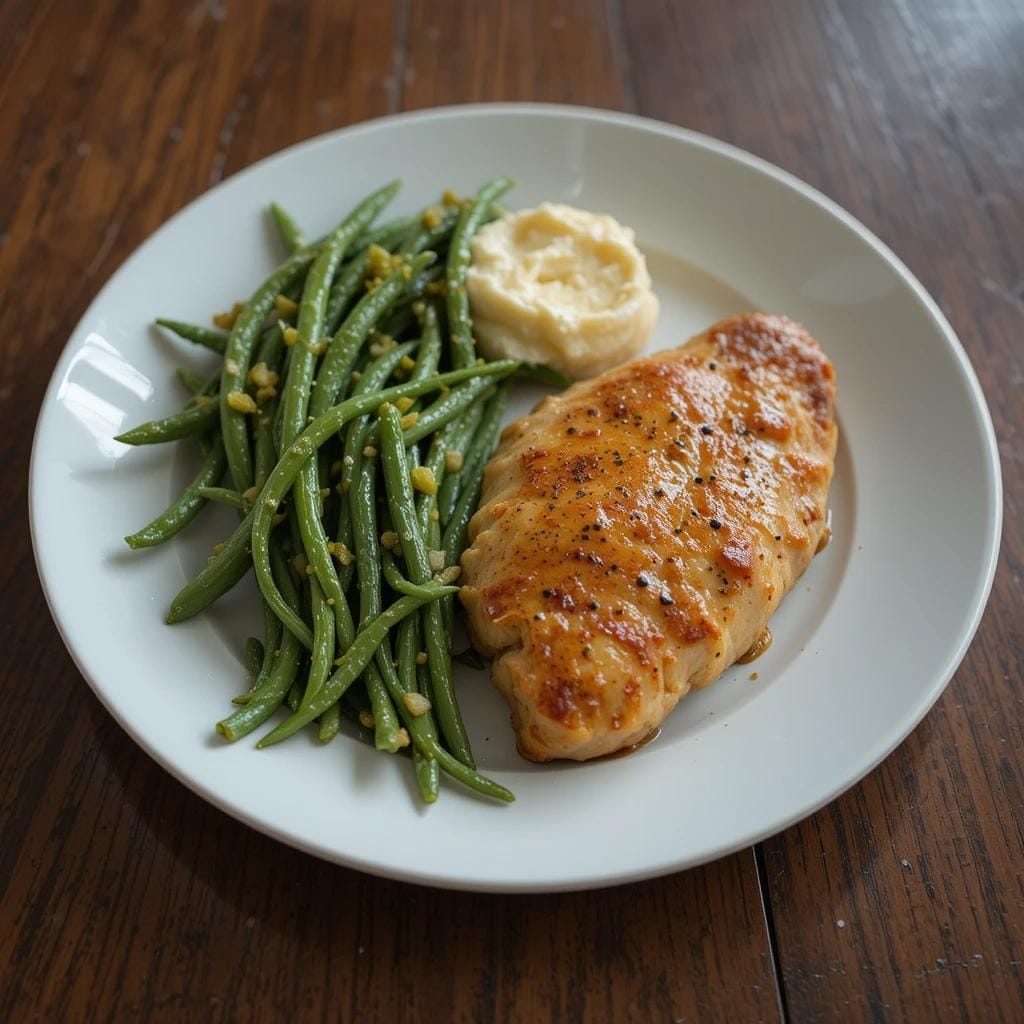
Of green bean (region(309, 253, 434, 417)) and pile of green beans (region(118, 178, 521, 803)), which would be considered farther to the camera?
green bean (region(309, 253, 434, 417))

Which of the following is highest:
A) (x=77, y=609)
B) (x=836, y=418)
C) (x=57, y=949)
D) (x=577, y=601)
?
(x=77, y=609)

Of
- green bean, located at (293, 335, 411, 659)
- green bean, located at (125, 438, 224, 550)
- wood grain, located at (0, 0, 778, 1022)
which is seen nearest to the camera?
wood grain, located at (0, 0, 778, 1022)

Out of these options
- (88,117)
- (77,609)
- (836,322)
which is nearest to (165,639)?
(77,609)

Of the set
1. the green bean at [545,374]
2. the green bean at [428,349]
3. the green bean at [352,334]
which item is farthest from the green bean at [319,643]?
the green bean at [545,374]

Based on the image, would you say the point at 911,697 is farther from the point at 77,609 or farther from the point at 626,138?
the point at 626,138

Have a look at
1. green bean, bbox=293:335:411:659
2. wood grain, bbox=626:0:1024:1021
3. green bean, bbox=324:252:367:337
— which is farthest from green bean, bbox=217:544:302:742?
wood grain, bbox=626:0:1024:1021

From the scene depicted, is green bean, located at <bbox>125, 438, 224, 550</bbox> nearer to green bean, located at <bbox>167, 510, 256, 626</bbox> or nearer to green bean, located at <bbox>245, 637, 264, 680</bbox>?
green bean, located at <bbox>167, 510, 256, 626</bbox>

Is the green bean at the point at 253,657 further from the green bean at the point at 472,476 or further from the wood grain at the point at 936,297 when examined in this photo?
the wood grain at the point at 936,297
